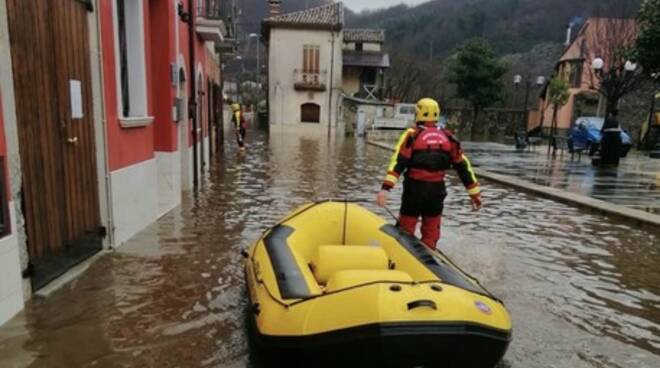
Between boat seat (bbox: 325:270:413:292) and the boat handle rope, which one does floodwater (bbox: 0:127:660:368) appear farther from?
the boat handle rope

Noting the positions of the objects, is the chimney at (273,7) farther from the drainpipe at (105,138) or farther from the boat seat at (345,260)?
the boat seat at (345,260)

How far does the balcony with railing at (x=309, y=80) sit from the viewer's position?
35.8m

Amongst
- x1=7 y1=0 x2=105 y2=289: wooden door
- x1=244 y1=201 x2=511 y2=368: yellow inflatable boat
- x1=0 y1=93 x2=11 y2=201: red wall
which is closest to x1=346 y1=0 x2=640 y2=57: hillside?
x1=7 y1=0 x2=105 y2=289: wooden door

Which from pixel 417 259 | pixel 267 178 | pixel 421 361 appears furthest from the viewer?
pixel 267 178

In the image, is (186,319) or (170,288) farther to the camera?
(170,288)

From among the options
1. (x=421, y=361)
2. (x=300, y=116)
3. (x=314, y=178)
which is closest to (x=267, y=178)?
(x=314, y=178)

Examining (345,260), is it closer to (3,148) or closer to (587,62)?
(3,148)

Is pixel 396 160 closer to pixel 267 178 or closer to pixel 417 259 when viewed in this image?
pixel 417 259

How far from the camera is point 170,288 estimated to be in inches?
187

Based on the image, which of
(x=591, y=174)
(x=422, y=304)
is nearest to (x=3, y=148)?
(x=422, y=304)

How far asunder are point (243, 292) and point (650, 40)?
13.4m

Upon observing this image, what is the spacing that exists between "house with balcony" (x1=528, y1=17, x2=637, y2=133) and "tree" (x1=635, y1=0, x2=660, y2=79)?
10.6 metres

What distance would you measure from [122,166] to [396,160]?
10.3 feet

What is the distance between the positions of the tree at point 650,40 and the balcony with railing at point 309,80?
2340cm
